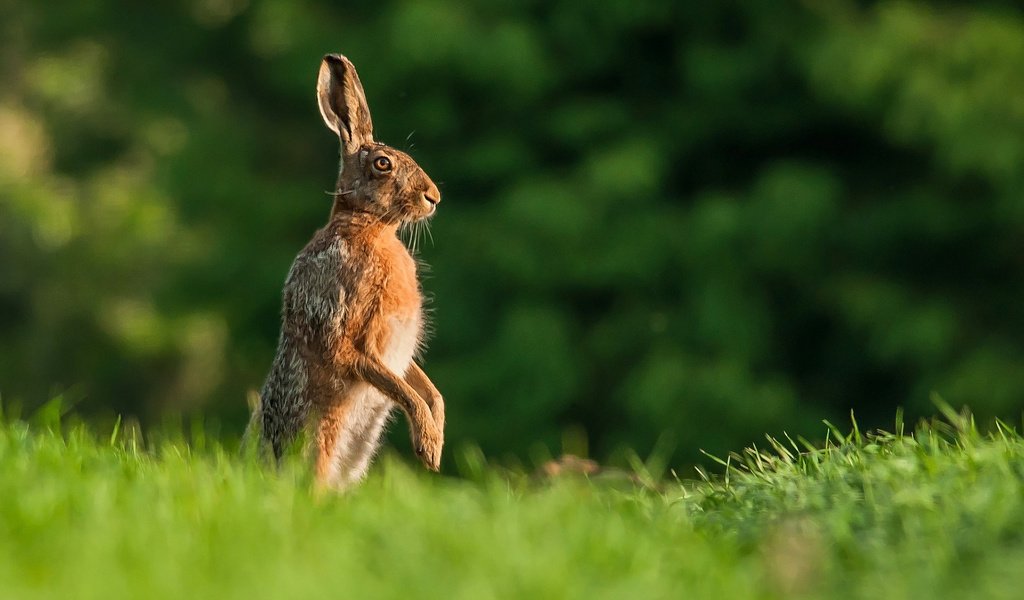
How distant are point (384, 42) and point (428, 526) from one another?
38.0 feet

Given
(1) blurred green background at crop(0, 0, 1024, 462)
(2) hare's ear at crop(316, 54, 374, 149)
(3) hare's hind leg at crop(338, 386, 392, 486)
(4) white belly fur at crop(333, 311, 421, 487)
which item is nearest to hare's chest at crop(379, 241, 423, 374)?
(4) white belly fur at crop(333, 311, 421, 487)

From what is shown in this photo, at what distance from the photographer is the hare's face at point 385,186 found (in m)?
5.63

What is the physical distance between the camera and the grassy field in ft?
11.0

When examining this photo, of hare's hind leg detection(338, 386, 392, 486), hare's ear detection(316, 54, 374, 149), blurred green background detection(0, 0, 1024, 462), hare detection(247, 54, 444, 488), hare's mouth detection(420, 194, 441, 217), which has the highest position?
hare's ear detection(316, 54, 374, 149)

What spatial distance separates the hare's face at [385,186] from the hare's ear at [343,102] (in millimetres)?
123

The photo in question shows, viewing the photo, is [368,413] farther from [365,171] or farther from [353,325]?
[365,171]

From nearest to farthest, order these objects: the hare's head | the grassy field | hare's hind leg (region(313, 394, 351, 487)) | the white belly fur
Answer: the grassy field < hare's hind leg (region(313, 394, 351, 487)) < the white belly fur < the hare's head

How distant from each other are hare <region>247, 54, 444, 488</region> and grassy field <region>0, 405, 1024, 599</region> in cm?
68

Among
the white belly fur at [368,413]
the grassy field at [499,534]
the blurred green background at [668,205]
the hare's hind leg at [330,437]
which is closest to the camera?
the grassy field at [499,534]

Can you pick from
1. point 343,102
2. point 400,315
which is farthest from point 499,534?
point 343,102

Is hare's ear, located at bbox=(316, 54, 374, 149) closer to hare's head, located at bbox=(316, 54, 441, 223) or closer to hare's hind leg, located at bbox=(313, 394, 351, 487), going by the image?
hare's head, located at bbox=(316, 54, 441, 223)

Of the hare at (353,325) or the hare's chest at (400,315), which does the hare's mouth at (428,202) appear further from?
the hare's chest at (400,315)

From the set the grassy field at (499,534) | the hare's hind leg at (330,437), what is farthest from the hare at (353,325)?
the grassy field at (499,534)

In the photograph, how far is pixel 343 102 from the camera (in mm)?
5742
